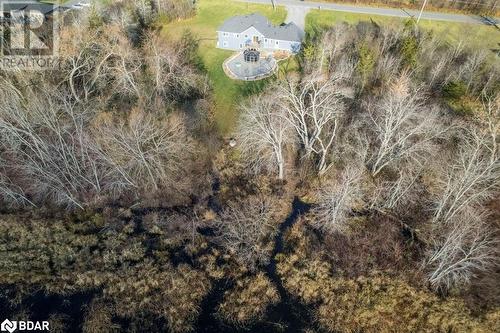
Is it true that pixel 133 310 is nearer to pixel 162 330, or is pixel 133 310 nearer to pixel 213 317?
pixel 162 330

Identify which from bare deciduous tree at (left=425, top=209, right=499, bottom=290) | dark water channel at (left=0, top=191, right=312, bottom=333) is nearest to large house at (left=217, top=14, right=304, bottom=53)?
bare deciduous tree at (left=425, top=209, right=499, bottom=290)

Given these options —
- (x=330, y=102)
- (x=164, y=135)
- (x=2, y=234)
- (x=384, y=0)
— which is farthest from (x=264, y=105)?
(x=384, y=0)

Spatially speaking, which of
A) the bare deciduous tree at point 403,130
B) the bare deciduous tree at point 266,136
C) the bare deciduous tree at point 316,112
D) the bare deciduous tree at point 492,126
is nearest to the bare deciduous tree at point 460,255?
the bare deciduous tree at point 492,126

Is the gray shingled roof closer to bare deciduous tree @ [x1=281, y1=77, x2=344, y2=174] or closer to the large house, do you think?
the large house

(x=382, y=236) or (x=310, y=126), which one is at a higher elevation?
(x=310, y=126)

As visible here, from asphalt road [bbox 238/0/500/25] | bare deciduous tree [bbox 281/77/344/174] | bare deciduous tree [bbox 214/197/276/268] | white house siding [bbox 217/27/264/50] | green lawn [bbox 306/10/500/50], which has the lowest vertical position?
bare deciduous tree [bbox 214/197/276/268]

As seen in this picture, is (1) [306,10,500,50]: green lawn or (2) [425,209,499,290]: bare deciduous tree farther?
(1) [306,10,500,50]: green lawn

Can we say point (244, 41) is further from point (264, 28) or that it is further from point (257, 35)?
point (264, 28)
